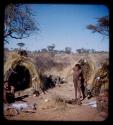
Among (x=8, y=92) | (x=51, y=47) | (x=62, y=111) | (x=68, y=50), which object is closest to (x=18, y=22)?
(x=51, y=47)

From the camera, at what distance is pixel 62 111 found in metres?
2.29

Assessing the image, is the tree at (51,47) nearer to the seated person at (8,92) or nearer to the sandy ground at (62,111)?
the sandy ground at (62,111)

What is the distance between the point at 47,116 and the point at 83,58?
63 centimetres

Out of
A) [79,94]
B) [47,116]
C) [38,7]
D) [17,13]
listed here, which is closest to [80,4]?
[38,7]

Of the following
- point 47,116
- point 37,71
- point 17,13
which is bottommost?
point 47,116

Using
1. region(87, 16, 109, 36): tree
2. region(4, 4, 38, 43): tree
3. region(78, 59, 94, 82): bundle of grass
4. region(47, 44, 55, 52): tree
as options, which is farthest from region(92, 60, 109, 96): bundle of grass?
region(4, 4, 38, 43): tree

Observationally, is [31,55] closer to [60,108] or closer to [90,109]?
[60,108]

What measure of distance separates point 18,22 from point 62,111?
94 centimetres

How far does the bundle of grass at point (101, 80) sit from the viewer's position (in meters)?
2.28

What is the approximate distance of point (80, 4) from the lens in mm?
2256

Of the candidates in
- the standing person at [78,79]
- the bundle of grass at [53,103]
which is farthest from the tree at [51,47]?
the bundle of grass at [53,103]

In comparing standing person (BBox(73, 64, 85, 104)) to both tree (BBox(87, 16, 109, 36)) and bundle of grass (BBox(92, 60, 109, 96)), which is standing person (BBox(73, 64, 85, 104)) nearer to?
bundle of grass (BBox(92, 60, 109, 96))

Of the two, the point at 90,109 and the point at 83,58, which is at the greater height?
the point at 83,58

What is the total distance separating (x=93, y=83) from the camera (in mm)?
2320
